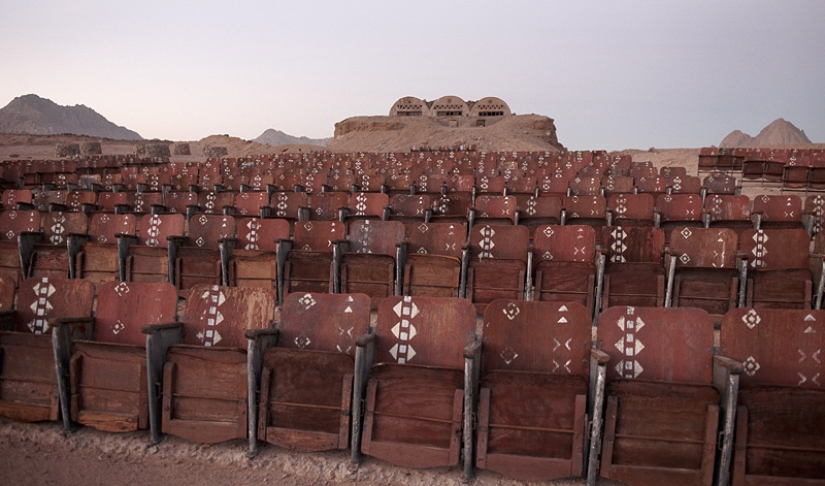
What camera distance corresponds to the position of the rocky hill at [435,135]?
4197 cm

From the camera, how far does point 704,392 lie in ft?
10.5

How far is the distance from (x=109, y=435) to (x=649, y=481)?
11.3 ft

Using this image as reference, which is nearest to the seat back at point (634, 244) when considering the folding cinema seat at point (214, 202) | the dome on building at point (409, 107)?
the folding cinema seat at point (214, 202)

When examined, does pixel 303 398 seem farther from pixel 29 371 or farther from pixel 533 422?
pixel 29 371

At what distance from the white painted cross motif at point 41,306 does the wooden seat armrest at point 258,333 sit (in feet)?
6.41

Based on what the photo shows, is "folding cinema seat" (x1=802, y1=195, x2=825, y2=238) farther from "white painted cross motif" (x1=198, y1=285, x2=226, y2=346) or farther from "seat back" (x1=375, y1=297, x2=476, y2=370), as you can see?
"white painted cross motif" (x1=198, y1=285, x2=226, y2=346)

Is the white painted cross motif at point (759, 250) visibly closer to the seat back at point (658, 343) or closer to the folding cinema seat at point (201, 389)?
the seat back at point (658, 343)

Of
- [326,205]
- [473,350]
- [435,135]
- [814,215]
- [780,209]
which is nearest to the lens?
[473,350]

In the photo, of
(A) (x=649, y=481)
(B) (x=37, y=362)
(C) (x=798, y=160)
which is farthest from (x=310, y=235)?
(C) (x=798, y=160)

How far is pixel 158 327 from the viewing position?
3834mm

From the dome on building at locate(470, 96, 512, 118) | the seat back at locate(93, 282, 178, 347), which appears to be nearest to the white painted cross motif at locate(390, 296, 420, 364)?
the seat back at locate(93, 282, 178, 347)

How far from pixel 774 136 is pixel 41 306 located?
127873 mm

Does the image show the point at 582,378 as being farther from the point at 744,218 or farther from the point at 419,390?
the point at 744,218

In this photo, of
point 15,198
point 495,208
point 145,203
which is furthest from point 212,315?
point 15,198
